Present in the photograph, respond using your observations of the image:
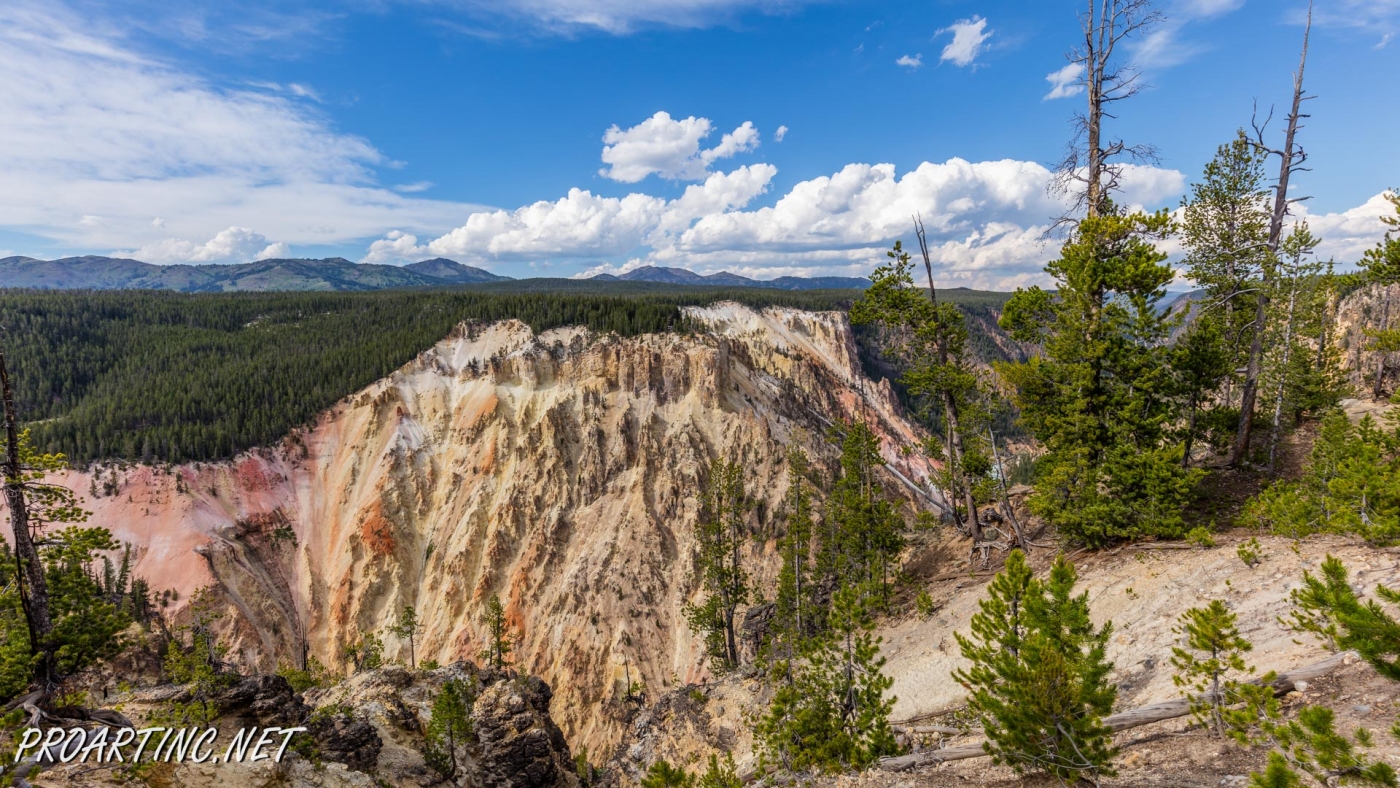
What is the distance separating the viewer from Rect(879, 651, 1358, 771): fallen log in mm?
8375

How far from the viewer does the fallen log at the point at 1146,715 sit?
8.38 m

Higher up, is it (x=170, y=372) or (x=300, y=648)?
(x=170, y=372)

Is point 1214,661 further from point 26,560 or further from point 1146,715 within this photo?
point 26,560

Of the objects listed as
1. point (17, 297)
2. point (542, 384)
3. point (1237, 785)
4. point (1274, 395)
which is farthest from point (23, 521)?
point (17, 297)

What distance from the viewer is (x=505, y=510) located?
49.8 metres

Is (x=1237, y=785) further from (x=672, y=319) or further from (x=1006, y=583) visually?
(x=672, y=319)

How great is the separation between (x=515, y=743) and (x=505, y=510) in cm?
2543

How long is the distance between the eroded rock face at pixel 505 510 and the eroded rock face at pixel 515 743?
41.2 ft

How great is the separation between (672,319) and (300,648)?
49.8 metres

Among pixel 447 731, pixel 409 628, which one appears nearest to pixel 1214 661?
pixel 447 731

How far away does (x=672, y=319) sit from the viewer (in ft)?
243

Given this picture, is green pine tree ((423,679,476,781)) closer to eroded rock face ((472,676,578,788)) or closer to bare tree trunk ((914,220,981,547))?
eroded rock face ((472,676,578,788))

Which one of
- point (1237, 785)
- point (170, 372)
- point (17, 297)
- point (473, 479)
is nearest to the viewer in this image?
point (1237, 785)

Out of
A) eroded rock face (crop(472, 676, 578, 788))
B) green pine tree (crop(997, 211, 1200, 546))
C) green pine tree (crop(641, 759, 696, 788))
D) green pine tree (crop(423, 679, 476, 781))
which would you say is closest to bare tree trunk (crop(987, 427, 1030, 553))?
green pine tree (crop(997, 211, 1200, 546))
